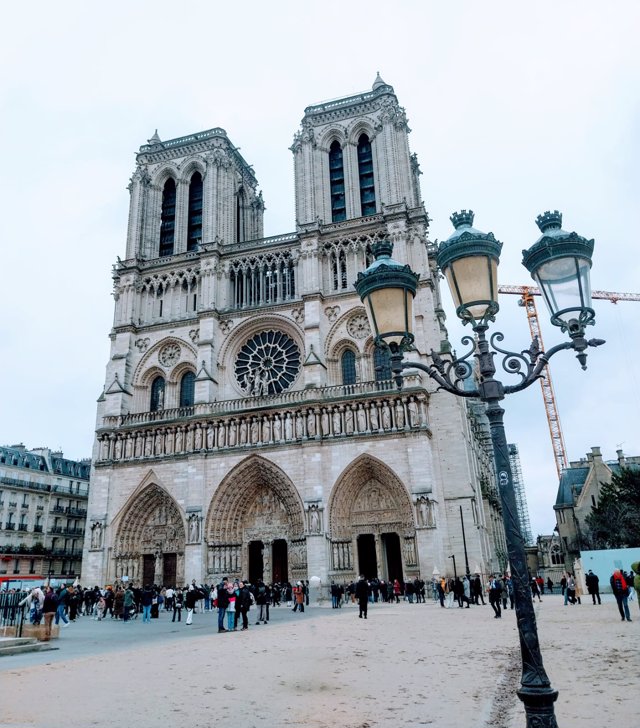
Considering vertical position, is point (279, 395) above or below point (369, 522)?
above

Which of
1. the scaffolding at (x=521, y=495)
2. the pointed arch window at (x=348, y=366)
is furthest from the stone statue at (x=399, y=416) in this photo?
the scaffolding at (x=521, y=495)

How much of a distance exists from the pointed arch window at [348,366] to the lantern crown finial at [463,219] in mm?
24475

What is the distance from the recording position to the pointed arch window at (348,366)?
31.4 m

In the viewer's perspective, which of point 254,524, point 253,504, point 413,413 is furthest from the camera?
point 253,504

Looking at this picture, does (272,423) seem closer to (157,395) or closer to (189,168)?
(157,395)

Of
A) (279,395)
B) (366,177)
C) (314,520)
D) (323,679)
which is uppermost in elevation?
(366,177)

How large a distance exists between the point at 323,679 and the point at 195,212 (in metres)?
34.4

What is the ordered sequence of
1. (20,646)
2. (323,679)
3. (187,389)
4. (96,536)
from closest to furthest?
(323,679)
(20,646)
(96,536)
(187,389)

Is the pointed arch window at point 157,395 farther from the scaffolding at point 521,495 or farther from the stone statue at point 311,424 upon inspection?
the scaffolding at point 521,495

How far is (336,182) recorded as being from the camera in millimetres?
35656

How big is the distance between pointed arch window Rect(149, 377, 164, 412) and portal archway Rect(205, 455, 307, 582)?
23.6ft

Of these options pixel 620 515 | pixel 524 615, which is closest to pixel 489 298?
pixel 524 615

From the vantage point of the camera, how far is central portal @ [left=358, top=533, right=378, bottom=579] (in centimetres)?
2842

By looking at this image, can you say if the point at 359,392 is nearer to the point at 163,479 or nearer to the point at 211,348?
the point at 211,348
